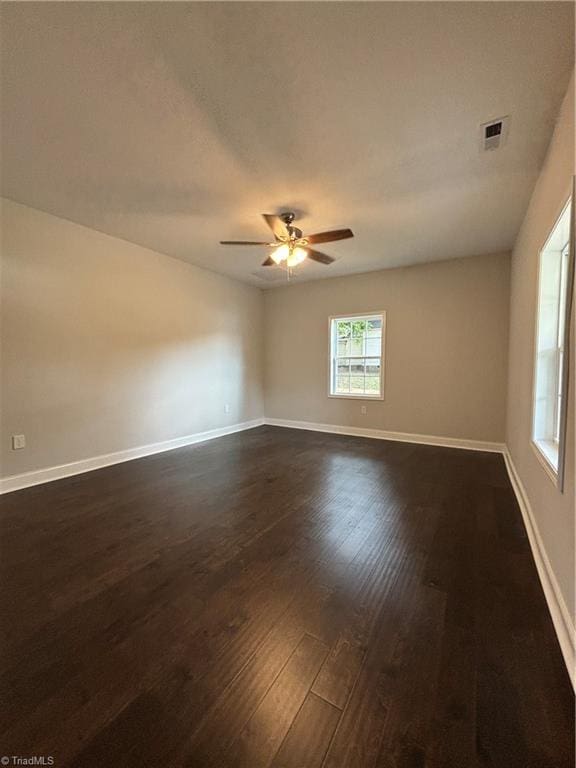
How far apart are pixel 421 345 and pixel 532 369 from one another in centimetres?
244

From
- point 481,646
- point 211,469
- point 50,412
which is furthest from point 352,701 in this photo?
point 50,412

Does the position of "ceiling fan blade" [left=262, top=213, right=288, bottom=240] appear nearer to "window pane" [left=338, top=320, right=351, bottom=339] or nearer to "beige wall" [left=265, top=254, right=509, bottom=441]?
"beige wall" [left=265, top=254, right=509, bottom=441]

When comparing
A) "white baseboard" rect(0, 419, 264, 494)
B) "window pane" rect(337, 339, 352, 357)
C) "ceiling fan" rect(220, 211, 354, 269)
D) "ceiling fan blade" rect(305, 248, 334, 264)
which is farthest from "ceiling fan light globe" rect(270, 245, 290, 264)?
"white baseboard" rect(0, 419, 264, 494)

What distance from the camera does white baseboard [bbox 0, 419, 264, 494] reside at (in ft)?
10.1

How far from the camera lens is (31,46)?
154 centimetres

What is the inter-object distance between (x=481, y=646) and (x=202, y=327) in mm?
4777

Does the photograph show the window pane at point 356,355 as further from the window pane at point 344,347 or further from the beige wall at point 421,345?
the beige wall at point 421,345

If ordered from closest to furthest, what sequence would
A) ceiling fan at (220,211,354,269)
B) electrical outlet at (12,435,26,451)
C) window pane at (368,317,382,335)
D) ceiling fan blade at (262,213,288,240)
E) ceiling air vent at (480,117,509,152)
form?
1. ceiling air vent at (480,117,509,152)
2. ceiling fan blade at (262,213,288,240)
3. ceiling fan at (220,211,354,269)
4. electrical outlet at (12,435,26,451)
5. window pane at (368,317,382,335)

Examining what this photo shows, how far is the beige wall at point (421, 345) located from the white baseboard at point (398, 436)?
0.25 ft

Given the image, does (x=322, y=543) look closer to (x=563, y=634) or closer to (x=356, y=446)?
(x=563, y=634)

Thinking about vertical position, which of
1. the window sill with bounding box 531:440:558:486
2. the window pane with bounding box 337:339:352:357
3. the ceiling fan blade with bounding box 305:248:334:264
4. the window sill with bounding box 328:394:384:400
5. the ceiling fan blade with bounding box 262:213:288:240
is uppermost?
the ceiling fan blade with bounding box 262:213:288:240

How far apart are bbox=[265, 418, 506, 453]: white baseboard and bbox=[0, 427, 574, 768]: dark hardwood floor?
185 cm

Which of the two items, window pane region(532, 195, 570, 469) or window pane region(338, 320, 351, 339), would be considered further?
window pane region(338, 320, 351, 339)

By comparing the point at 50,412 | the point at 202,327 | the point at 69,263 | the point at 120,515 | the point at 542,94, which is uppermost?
the point at 542,94
